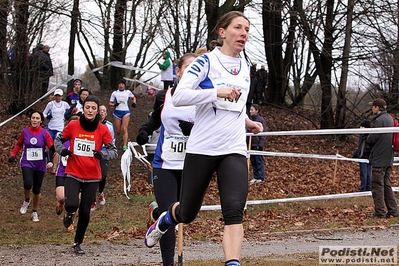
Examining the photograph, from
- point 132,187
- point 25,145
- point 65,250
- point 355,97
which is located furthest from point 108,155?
point 355,97

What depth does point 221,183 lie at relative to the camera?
512cm

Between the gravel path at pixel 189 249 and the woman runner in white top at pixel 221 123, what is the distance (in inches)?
100

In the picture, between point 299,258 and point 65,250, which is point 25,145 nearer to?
point 65,250

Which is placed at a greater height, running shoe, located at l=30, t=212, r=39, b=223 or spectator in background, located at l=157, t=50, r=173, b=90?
spectator in background, located at l=157, t=50, r=173, b=90

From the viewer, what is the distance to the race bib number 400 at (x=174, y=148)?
6230 millimetres

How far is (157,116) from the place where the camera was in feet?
21.6

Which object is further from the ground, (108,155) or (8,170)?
(108,155)

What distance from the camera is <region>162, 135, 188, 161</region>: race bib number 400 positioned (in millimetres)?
6230

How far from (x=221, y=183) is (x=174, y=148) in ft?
3.94

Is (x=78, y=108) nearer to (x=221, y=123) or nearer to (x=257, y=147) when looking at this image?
(x=257, y=147)

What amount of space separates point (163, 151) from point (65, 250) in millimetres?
3276

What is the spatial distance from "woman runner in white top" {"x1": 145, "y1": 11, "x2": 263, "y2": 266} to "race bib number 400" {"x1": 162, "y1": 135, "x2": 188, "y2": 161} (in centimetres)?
89

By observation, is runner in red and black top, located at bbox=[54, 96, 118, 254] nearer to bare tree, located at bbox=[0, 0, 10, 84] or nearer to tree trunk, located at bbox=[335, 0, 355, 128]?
bare tree, located at bbox=[0, 0, 10, 84]

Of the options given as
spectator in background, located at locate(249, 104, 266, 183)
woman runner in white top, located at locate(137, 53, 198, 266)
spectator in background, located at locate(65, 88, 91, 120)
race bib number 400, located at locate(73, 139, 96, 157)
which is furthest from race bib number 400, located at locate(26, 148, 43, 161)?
woman runner in white top, located at locate(137, 53, 198, 266)
